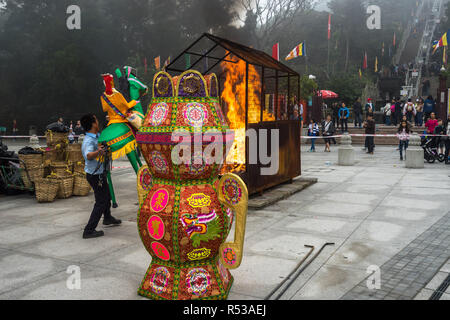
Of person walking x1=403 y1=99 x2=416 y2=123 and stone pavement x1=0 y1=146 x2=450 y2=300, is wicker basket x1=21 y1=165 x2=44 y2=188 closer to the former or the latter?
stone pavement x1=0 y1=146 x2=450 y2=300

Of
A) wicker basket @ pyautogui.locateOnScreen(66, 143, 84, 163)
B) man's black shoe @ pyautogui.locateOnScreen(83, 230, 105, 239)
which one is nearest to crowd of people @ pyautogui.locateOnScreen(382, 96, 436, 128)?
wicker basket @ pyautogui.locateOnScreen(66, 143, 84, 163)

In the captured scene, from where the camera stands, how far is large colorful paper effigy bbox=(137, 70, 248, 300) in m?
3.68

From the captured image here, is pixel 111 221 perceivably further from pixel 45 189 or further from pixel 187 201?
pixel 187 201

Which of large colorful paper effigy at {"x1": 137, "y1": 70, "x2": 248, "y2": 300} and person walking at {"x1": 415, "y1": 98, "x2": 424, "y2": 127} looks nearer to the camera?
large colorful paper effigy at {"x1": 137, "y1": 70, "x2": 248, "y2": 300}

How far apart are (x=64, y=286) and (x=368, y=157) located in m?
14.3

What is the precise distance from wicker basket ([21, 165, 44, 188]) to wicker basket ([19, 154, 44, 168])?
75mm

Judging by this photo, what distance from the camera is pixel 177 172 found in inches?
147

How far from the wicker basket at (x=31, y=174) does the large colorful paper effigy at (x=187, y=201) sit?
6073 mm

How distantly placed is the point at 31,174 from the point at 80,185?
109cm

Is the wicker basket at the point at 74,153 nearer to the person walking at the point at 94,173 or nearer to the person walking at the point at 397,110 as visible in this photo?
the person walking at the point at 94,173

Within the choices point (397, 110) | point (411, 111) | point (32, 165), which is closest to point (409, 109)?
point (411, 111)

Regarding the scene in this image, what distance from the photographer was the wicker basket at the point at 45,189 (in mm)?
8680

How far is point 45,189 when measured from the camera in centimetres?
868
